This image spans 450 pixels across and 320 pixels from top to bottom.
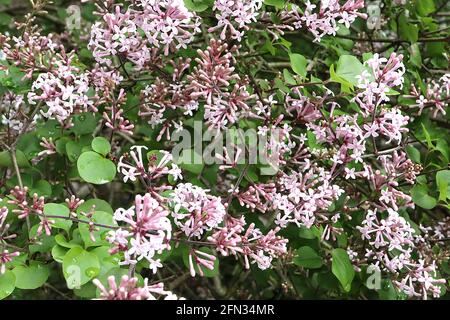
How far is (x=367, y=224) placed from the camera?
194cm

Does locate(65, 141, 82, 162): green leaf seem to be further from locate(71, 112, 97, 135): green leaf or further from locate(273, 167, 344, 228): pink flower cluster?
locate(273, 167, 344, 228): pink flower cluster

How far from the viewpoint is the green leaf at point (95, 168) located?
175 centimetres

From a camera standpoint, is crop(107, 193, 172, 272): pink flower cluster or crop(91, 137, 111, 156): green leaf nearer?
crop(107, 193, 172, 272): pink flower cluster

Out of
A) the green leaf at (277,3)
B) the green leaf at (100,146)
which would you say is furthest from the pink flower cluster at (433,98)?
the green leaf at (100,146)

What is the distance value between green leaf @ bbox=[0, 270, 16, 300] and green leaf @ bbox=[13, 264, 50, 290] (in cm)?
4

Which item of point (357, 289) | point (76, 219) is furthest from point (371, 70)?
point (76, 219)

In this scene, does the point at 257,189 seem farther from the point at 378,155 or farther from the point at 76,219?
the point at 76,219

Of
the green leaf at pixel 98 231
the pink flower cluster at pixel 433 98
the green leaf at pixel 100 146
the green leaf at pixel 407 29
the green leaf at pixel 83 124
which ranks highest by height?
the green leaf at pixel 407 29

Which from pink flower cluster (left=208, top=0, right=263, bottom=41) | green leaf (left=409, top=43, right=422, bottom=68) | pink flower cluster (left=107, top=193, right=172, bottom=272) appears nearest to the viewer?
pink flower cluster (left=107, top=193, right=172, bottom=272)

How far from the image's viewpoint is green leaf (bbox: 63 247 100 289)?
154 cm

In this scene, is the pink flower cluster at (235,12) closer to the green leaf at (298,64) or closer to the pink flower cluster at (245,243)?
the green leaf at (298,64)

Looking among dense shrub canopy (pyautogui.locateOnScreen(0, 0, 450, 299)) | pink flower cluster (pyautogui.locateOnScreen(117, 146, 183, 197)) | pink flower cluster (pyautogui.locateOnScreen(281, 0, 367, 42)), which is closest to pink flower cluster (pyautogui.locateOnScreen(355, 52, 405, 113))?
dense shrub canopy (pyautogui.locateOnScreen(0, 0, 450, 299))

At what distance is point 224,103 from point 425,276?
81 centimetres

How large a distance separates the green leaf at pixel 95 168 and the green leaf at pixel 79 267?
23cm
